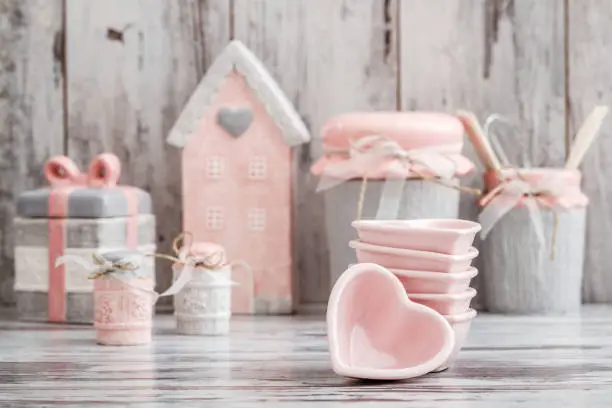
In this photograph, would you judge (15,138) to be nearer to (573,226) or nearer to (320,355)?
(320,355)

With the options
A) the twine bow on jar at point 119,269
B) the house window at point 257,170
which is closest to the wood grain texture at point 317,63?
the house window at point 257,170

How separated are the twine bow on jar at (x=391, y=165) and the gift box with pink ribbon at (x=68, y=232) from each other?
275 millimetres

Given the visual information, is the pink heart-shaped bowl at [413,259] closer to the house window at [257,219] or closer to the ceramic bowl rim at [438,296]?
the ceramic bowl rim at [438,296]

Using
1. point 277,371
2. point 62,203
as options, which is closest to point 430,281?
point 277,371

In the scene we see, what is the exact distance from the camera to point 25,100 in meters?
1.41

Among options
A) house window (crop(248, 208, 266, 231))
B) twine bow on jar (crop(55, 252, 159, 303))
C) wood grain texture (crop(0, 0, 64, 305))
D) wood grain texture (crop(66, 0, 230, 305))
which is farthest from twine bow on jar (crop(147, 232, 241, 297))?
wood grain texture (crop(0, 0, 64, 305))

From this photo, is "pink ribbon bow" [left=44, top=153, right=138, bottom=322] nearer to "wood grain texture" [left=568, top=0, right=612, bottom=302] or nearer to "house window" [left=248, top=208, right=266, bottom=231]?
"house window" [left=248, top=208, right=266, bottom=231]

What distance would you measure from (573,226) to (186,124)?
518 mm

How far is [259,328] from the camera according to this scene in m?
1.18

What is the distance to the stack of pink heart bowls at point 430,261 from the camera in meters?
0.86

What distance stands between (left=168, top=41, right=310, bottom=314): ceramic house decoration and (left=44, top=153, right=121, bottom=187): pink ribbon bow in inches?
3.5

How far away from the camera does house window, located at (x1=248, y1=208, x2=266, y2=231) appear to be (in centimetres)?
129

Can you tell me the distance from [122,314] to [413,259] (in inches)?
14.6

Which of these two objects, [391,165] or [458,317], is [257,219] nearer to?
[391,165]
